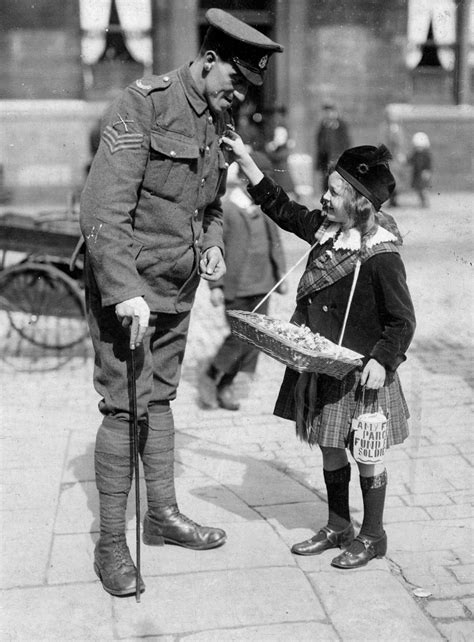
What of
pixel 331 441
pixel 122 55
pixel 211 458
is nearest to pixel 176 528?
pixel 331 441

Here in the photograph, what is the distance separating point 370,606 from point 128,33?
51.6 feet

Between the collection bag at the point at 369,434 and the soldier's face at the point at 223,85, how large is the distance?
4.07 feet

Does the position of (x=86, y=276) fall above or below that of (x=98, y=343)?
above

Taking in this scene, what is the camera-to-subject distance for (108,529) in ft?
11.0

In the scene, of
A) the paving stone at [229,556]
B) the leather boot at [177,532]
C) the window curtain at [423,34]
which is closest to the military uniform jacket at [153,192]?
the leather boot at [177,532]

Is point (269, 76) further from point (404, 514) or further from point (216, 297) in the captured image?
point (404, 514)

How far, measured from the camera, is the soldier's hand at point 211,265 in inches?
138

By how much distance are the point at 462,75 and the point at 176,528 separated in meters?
17.6

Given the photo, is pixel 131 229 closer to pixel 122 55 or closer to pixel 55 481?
pixel 55 481

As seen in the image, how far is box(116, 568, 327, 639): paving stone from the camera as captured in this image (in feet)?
9.98

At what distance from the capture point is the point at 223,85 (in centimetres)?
321

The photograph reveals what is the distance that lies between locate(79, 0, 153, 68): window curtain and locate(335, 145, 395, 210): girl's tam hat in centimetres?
1461

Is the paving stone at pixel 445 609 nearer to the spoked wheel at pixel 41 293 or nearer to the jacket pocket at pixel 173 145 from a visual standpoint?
the jacket pocket at pixel 173 145

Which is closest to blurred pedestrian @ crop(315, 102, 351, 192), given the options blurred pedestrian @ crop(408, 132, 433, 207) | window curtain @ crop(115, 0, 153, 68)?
blurred pedestrian @ crop(408, 132, 433, 207)
